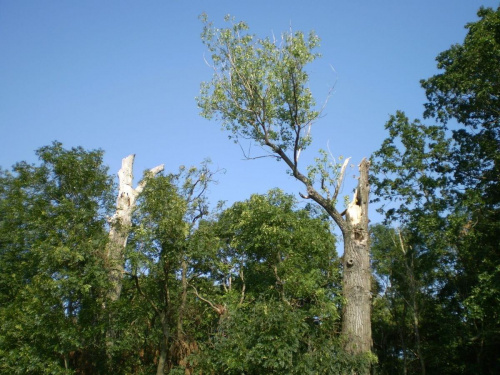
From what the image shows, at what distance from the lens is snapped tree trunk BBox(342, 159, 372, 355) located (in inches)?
386

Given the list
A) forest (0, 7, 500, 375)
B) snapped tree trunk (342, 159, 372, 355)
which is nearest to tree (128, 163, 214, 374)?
forest (0, 7, 500, 375)

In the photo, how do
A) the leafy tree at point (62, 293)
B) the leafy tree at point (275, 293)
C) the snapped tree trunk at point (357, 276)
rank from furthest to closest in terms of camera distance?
the snapped tree trunk at point (357, 276)
the leafy tree at point (62, 293)
the leafy tree at point (275, 293)

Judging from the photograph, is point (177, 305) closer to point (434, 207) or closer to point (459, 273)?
point (434, 207)

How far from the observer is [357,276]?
34.5 ft

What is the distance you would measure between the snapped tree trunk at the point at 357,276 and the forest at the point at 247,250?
38 mm

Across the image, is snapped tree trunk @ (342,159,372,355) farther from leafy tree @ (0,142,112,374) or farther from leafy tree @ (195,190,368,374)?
leafy tree @ (0,142,112,374)

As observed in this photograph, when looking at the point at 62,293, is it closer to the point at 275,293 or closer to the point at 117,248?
the point at 117,248

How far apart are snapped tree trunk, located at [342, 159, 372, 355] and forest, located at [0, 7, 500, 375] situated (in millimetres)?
38

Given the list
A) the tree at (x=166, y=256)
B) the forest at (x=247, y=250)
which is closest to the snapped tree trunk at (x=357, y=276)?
the forest at (x=247, y=250)

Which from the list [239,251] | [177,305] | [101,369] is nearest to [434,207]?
[239,251]

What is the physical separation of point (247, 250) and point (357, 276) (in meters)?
4.55

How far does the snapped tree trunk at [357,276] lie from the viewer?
980cm

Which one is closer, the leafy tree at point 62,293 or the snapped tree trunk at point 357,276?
the leafy tree at point 62,293

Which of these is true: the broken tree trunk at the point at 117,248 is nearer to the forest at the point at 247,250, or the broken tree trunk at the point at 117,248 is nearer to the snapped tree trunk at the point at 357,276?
the forest at the point at 247,250
